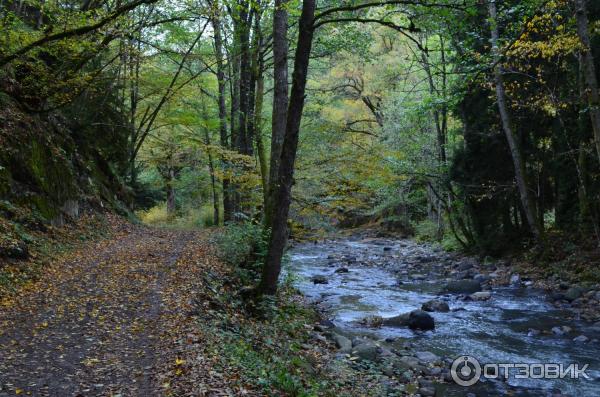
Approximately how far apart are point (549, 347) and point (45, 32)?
37.0 feet

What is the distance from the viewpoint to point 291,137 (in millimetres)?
8039

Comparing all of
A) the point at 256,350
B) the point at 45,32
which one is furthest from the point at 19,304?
the point at 45,32

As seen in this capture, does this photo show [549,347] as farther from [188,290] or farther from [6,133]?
[6,133]

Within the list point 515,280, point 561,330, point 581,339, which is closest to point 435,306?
point 561,330

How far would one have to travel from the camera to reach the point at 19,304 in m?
7.10

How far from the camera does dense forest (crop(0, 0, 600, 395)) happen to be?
29.8 feet

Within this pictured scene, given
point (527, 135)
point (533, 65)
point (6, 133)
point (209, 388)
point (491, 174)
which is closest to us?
point (209, 388)

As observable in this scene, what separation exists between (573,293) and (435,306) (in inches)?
135

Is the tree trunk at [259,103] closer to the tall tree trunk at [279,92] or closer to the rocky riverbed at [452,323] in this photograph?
the tall tree trunk at [279,92]

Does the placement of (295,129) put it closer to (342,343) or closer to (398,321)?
(342,343)

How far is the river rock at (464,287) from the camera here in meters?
13.8

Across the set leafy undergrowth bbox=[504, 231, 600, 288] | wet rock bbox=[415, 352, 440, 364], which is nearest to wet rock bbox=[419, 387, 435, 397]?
wet rock bbox=[415, 352, 440, 364]

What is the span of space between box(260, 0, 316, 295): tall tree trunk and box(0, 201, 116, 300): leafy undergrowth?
4.42 meters

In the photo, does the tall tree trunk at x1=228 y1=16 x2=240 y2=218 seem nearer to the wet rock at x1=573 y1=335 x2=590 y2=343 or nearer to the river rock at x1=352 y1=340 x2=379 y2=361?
the river rock at x1=352 y1=340 x2=379 y2=361
